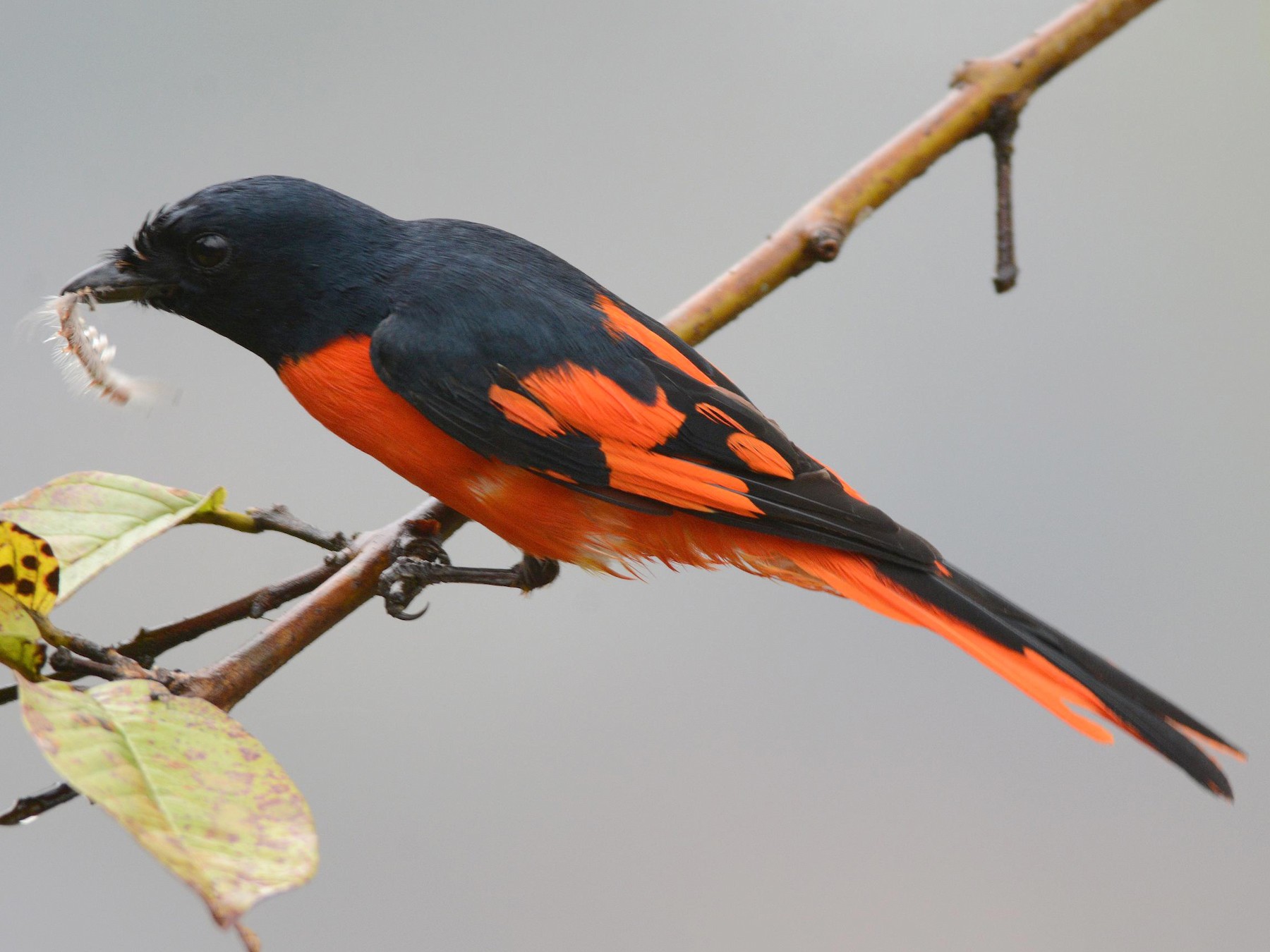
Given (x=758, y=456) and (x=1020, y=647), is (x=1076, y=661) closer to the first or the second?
(x=1020, y=647)

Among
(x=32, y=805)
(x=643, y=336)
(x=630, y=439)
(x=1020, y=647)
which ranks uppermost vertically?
(x=643, y=336)

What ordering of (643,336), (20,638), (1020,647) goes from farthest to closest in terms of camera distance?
1. (643,336)
2. (1020,647)
3. (20,638)

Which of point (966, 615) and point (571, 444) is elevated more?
point (571, 444)

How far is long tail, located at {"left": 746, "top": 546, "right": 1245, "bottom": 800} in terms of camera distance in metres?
1.52

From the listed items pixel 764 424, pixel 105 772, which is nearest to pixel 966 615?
pixel 764 424

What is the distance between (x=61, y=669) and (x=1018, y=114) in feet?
5.92

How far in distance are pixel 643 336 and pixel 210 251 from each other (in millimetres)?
631

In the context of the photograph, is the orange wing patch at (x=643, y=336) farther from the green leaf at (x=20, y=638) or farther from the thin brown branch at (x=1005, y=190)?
the green leaf at (x=20, y=638)

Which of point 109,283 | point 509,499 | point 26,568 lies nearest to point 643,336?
point 509,499

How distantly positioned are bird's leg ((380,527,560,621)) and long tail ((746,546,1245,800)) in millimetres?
494

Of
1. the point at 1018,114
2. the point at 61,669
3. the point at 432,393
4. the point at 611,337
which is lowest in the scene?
the point at 61,669

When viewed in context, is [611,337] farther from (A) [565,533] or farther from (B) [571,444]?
(A) [565,533]

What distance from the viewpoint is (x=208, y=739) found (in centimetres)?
109

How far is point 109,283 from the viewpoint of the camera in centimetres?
165
